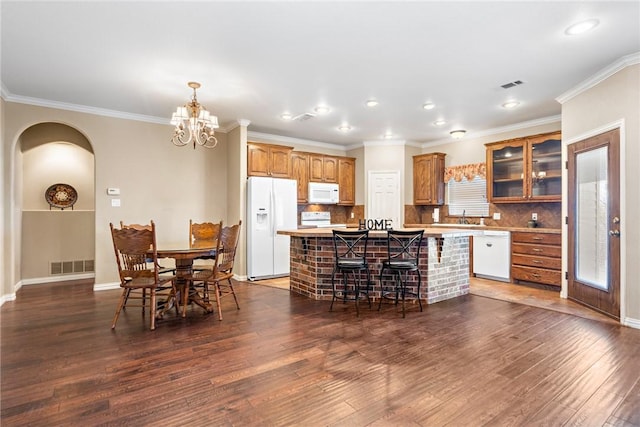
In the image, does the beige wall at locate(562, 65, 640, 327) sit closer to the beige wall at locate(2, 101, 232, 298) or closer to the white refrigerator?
the white refrigerator

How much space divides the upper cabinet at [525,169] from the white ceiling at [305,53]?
584 millimetres

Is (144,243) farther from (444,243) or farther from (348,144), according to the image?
(348,144)

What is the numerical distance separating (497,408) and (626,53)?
3536mm

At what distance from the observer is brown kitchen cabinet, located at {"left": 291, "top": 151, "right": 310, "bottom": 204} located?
6.67 metres

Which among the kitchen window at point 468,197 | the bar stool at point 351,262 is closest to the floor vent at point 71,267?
the bar stool at point 351,262

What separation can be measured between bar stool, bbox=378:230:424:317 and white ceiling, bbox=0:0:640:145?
1.81 meters

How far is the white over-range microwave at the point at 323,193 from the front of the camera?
6875 millimetres

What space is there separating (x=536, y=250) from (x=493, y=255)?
672 mm

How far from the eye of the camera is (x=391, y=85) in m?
4.06

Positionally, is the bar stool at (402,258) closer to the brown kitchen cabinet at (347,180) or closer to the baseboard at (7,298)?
the brown kitchen cabinet at (347,180)

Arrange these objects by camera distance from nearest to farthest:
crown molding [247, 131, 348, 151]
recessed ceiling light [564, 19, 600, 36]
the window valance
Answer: recessed ceiling light [564, 19, 600, 36]
the window valance
crown molding [247, 131, 348, 151]

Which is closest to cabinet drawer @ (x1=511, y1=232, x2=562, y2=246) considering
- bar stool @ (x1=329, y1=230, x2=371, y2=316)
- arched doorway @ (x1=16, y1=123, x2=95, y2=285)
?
bar stool @ (x1=329, y1=230, x2=371, y2=316)

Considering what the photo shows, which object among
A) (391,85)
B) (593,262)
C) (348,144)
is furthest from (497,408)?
(348,144)

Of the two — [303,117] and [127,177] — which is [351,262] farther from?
[127,177]
